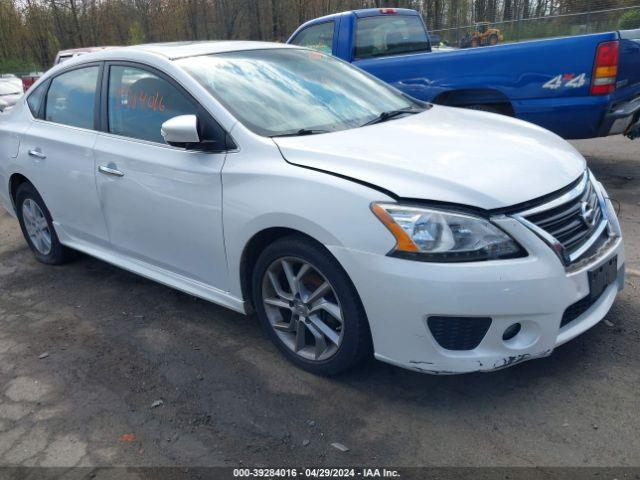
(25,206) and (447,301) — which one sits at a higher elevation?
(447,301)

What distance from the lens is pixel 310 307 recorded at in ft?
10.1

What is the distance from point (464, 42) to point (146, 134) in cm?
1702

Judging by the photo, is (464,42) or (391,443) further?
(464,42)

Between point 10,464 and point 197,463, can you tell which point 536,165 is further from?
point 10,464

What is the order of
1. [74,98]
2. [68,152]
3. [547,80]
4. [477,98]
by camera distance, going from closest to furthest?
[68,152] < [74,98] < [547,80] < [477,98]

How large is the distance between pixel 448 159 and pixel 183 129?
1.40 m

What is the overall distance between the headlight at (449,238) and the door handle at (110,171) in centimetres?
205

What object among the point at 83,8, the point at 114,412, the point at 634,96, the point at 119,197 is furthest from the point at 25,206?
the point at 83,8

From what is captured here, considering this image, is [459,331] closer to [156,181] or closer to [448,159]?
[448,159]

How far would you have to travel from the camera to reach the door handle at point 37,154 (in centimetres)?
458

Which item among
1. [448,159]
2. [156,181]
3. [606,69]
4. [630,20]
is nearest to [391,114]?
[448,159]

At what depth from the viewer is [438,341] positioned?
8.71 ft

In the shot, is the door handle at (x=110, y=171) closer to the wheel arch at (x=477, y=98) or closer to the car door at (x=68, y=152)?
the car door at (x=68, y=152)

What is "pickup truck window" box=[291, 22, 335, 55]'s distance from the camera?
25.8 feet
